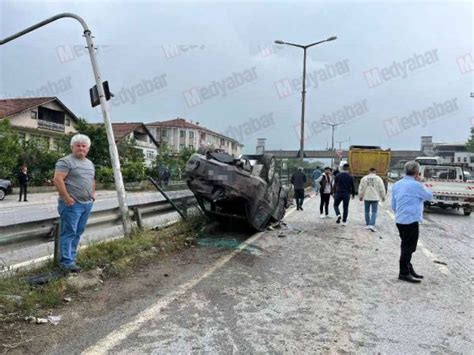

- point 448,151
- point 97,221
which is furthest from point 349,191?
point 448,151

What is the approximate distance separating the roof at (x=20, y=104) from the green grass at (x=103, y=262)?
35300mm

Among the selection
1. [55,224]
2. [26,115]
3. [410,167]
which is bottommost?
[55,224]

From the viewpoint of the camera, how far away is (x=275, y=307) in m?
4.82

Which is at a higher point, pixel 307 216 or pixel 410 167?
pixel 410 167

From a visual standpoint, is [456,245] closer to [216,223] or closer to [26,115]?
[216,223]

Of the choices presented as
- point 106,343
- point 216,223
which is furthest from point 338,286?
point 216,223

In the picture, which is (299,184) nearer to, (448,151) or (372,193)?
(372,193)

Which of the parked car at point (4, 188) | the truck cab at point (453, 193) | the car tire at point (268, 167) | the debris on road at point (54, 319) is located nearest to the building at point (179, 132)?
the parked car at point (4, 188)

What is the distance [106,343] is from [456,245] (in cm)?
815

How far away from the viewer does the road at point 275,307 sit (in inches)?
152

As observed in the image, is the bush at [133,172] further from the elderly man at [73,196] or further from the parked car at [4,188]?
the elderly man at [73,196]

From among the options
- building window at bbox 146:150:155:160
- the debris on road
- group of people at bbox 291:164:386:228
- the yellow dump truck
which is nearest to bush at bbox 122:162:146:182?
building window at bbox 146:150:155:160

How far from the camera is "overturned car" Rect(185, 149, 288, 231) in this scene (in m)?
7.77

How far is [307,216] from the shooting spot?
13922 millimetres
